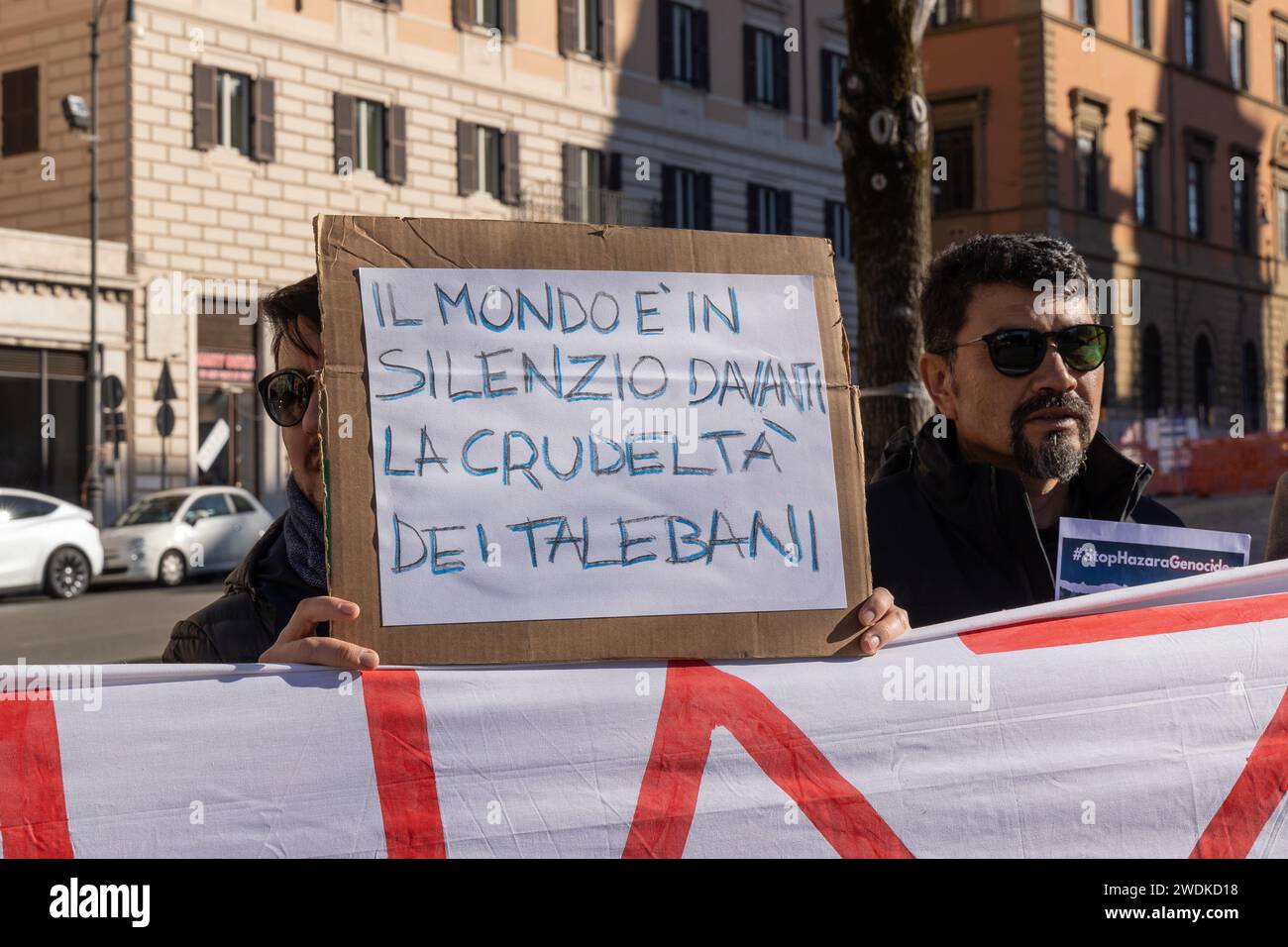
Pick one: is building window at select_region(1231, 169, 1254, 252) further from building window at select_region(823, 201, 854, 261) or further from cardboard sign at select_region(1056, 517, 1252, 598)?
cardboard sign at select_region(1056, 517, 1252, 598)

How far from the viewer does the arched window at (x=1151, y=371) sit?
4169 cm

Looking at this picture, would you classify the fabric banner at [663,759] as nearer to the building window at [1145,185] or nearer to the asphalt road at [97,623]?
the asphalt road at [97,623]

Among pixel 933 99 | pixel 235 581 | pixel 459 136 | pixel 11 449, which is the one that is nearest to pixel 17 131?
pixel 11 449

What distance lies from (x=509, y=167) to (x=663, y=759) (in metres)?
28.7

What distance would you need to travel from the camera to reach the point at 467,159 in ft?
97.1

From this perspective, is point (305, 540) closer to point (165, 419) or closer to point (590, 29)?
point (165, 419)

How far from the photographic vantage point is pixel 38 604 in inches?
728

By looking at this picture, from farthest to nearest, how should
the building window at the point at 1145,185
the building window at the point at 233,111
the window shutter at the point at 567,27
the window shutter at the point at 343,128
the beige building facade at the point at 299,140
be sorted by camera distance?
the building window at the point at 1145,185
the window shutter at the point at 567,27
the window shutter at the point at 343,128
the building window at the point at 233,111
the beige building facade at the point at 299,140

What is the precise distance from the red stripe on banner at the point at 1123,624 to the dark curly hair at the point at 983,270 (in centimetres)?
69

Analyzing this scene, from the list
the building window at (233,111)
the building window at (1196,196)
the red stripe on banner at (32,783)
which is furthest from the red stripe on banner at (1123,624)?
the building window at (1196,196)

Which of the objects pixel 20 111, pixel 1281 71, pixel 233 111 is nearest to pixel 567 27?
pixel 233 111


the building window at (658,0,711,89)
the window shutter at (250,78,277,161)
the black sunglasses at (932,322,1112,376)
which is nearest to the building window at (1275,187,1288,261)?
the building window at (658,0,711,89)

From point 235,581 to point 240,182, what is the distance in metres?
24.6

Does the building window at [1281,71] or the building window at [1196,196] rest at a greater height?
the building window at [1281,71]
